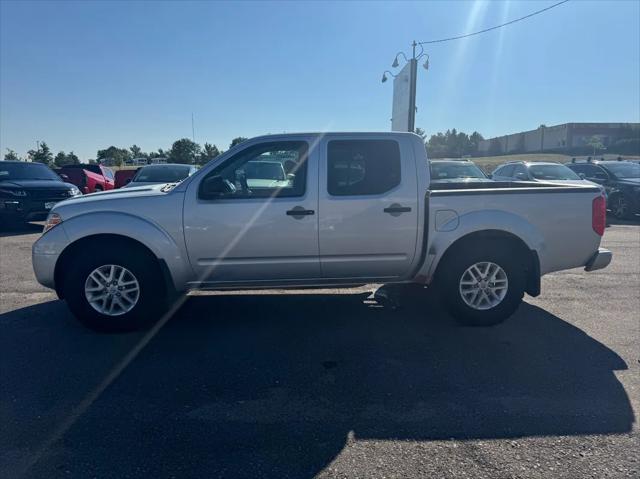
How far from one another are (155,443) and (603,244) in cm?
969

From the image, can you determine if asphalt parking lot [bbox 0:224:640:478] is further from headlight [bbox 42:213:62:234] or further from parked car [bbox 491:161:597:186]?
parked car [bbox 491:161:597:186]

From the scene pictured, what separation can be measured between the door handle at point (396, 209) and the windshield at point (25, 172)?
37.7ft

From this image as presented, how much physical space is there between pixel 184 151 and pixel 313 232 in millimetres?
41598

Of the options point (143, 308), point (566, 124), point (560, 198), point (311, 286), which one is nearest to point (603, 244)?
point (560, 198)

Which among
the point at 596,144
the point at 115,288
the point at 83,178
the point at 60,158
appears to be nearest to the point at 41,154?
the point at 60,158

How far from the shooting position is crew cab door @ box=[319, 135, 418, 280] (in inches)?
177

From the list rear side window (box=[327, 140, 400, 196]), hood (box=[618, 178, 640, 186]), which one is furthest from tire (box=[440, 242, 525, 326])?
hood (box=[618, 178, 640, 186])

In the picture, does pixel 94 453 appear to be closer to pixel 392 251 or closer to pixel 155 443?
pixel 155 443

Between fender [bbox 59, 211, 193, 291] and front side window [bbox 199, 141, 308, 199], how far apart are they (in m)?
0.58

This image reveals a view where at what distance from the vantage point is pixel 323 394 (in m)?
3.39

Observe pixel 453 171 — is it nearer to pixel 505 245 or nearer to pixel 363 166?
pixel 505 245

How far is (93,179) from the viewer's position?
16.6 metres

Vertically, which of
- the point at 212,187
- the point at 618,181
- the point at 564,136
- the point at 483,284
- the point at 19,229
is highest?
the point at 564,136

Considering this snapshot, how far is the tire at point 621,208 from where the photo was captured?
Answer: 13477 millimetres
